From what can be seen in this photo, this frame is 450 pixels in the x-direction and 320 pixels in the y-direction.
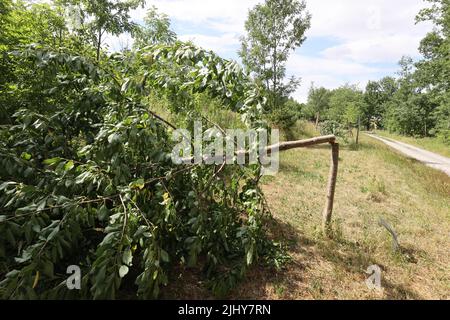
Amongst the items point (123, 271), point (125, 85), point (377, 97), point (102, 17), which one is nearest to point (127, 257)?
point (123, 271)

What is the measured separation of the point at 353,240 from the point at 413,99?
36.9m

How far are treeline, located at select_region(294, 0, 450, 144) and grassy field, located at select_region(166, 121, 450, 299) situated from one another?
1074cm

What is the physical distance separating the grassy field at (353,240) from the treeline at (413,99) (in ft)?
35.2

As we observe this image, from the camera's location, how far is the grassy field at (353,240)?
10.8 feet

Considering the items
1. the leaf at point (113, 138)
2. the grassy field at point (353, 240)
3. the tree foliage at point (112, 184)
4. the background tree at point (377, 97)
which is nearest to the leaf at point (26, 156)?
the tree foliage at point (112, 184)

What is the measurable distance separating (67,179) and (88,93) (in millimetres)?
1031

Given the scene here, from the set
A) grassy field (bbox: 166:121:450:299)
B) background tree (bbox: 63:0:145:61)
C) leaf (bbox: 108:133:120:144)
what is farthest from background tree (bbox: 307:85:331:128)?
leaf (bbox: 108:133:120:144)

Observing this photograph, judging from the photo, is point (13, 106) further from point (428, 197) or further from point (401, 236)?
point (428, 197)

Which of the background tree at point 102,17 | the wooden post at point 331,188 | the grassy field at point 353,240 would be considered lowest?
the grassy field at point 353,240

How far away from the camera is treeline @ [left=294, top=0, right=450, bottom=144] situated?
1874 centimetres

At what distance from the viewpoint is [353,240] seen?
4.70m

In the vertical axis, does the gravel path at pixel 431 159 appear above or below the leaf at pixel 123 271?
below

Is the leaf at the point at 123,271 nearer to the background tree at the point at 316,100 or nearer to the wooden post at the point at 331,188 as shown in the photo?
the wooden post at the point at 331,188

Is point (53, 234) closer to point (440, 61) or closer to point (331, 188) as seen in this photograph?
point (331, 188)
